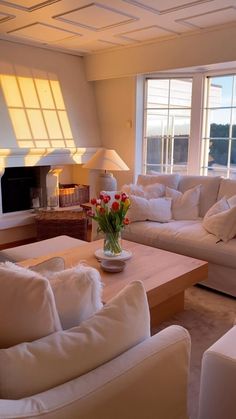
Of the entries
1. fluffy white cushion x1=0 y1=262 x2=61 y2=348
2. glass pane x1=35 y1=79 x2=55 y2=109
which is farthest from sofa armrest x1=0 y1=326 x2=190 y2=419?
glass pane x1=35 y1=79 x2=55 y2=109

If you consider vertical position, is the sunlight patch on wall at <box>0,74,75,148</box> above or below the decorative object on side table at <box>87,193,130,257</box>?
above

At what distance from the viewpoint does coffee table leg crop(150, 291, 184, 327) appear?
2551mm

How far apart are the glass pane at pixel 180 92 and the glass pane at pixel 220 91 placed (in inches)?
11.0

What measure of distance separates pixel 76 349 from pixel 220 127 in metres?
3.83

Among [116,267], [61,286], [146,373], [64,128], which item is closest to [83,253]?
[116,267]

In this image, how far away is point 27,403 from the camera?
86cm

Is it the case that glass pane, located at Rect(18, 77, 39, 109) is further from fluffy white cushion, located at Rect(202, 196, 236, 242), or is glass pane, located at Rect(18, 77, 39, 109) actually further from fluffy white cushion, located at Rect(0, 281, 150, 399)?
fluffy white cushion, located at Rect(0, 281, 150, 399)

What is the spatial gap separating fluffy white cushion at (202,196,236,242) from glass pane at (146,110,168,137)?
183cm

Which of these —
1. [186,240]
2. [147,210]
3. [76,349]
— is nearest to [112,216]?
[186,240]

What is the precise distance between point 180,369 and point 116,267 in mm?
1312

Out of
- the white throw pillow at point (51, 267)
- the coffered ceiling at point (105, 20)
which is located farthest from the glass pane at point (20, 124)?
the white throw pillow at point (51, 267)

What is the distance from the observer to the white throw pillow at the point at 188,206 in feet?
12.5

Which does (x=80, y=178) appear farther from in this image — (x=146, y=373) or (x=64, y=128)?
(x=146, y=373)

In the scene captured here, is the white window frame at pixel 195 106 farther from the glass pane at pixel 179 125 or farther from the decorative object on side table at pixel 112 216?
the decorative object on side table at pixel 112 216
